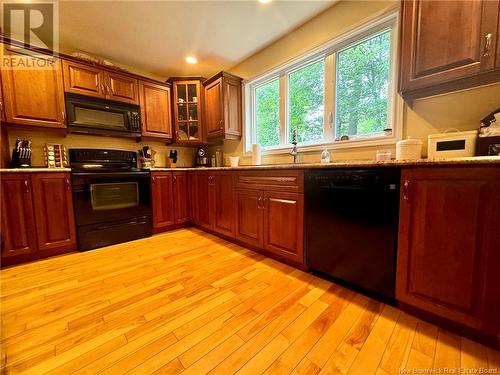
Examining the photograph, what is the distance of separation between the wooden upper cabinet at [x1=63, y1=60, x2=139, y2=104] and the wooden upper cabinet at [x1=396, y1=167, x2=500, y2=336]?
10.5 ft

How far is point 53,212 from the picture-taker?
2113 mm

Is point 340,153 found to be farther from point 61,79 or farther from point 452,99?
point 61,79

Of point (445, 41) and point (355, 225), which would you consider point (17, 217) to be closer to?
point (355, 225)

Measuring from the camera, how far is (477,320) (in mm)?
973

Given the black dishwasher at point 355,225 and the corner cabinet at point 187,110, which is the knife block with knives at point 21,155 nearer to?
the corner cabinet at point 187,110

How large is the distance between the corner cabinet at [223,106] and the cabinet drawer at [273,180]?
1093 millimetres

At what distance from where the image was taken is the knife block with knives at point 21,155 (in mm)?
2115

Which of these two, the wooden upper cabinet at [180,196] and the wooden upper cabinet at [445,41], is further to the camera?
the wooden upper cabinet at [180,196]

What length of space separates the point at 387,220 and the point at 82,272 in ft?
8.03

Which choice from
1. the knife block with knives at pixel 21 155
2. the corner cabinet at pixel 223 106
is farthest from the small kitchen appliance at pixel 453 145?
the knife block with knives at pixel 21 155

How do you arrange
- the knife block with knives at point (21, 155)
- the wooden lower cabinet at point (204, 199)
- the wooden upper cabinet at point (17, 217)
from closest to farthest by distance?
the wooden upper cabinet at point (17, 217) < the knife block with knives at point (21, 155) < the wooden lower cabinet at point (204, 199)

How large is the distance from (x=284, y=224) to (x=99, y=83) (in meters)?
2.80

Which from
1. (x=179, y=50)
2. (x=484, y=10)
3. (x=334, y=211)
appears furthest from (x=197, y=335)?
(x=179, y=50)

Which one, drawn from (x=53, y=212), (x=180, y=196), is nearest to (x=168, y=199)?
(x=180, y=196)
